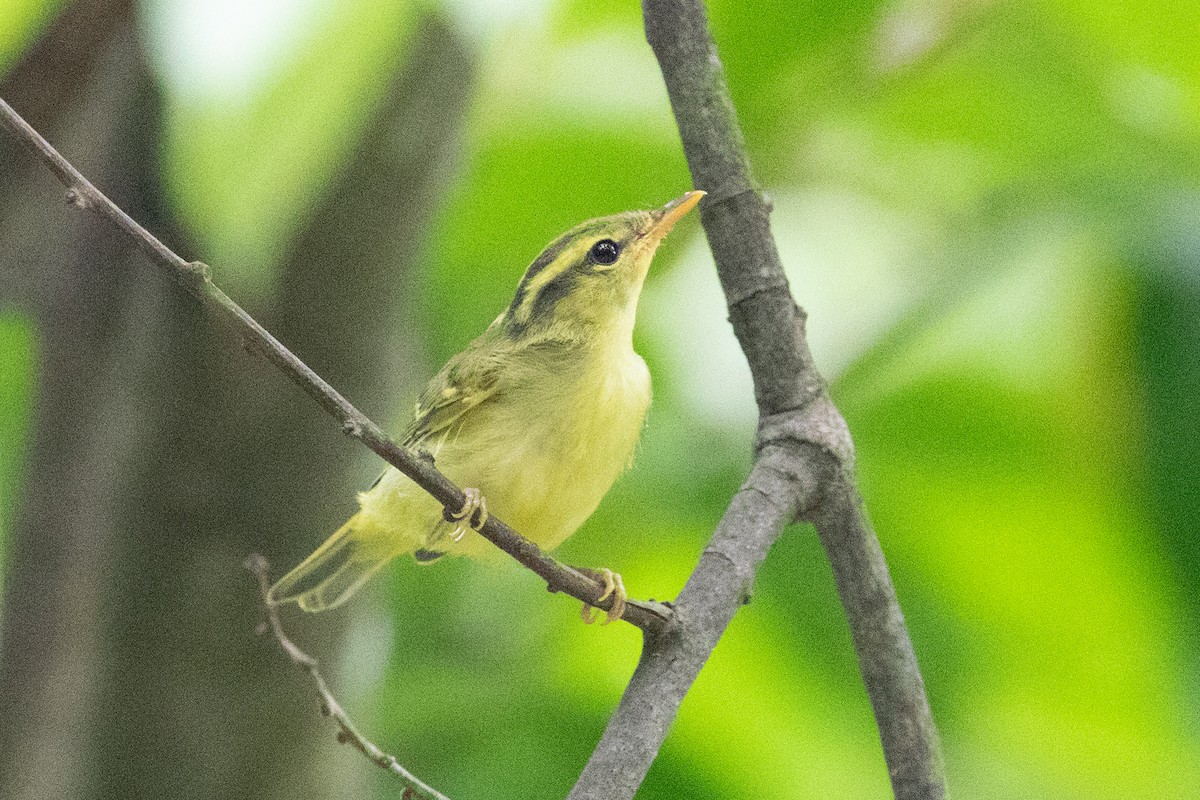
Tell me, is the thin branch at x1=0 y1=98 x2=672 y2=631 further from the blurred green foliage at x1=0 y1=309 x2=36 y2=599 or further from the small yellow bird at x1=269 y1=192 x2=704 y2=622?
the blurred green foliage at x1=0 y1=309 x2=36 y2=599

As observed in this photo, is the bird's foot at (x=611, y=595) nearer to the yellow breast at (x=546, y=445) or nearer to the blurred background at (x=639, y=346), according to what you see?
the yellow breast at (x=546, y=445)

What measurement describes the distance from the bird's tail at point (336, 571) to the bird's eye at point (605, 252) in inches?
9.9

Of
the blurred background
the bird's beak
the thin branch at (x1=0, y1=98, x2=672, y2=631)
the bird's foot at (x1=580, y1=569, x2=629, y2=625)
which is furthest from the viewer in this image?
the blurred background

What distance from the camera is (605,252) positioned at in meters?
0.79

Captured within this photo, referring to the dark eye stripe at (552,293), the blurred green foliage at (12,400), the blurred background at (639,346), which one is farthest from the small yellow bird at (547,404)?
the blurred green foliage at (12,400)

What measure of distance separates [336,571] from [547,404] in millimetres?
238

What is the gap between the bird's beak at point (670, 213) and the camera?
27.1 inches

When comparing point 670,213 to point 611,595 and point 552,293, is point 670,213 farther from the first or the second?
point 611,595

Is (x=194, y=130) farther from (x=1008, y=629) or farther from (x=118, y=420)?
(x=1008, y=629)

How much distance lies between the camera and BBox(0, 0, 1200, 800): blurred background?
0.94 m

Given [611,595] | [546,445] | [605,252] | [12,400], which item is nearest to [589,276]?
[605,252]

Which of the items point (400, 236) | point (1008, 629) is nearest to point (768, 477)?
point (400, 236)

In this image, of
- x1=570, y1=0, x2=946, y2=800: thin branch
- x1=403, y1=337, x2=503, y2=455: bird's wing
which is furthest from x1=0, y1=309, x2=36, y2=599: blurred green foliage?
x1=570, y1=0, x2=946, y2=800: thin branch

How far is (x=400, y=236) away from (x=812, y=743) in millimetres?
591
